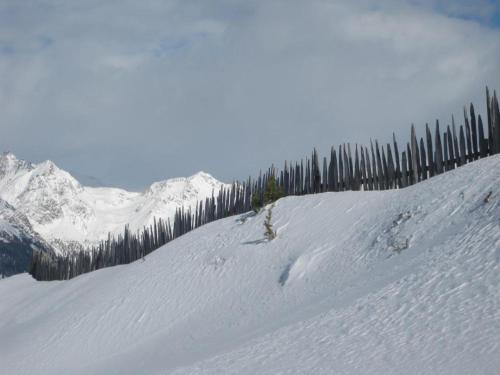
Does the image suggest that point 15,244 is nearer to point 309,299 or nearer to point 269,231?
point 269,231

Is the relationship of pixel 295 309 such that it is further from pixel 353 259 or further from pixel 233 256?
pixel 233 256

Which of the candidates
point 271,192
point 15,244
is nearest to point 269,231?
point 271,192

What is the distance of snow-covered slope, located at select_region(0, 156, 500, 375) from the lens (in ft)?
19.7

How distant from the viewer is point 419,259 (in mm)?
7836

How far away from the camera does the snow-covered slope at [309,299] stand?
601cm

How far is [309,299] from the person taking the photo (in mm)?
8633

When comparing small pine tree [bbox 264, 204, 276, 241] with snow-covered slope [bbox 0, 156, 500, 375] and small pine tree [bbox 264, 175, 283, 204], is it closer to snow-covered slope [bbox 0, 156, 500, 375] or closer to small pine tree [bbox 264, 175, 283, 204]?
snow-covered slope [bbox 0, 156, 500, 375]

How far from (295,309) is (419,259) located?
1756 mm

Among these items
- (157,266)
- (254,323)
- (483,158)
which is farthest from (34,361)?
(483,158)

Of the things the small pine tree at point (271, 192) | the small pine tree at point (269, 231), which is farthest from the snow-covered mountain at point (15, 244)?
the small pine tree at point (269, 231)

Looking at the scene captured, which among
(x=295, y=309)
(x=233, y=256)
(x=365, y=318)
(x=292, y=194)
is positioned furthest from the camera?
(x=292, y=194)

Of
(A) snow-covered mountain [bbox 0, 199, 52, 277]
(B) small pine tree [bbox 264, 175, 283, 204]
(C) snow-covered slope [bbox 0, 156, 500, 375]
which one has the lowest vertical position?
(C) snow-covered slope [bbox 0, 156, 500, 375]

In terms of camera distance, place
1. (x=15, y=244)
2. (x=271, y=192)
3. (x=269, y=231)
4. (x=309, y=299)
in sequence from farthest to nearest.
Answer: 1. (x=15, y=244)
2. (x=271, y=192)
3. (x=269, y=231)
4. (x=309, y=299)

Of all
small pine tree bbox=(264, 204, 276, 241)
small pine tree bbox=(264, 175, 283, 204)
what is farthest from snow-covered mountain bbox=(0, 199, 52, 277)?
small pine tree bbox=(264, 204, 276, 241)
